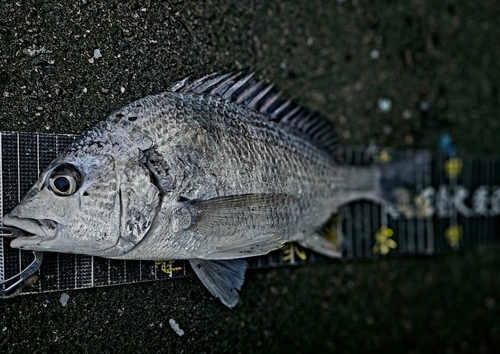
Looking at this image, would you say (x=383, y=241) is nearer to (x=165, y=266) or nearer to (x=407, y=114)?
(x=407, y=114)

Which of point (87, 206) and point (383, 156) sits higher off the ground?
point (383, 156)

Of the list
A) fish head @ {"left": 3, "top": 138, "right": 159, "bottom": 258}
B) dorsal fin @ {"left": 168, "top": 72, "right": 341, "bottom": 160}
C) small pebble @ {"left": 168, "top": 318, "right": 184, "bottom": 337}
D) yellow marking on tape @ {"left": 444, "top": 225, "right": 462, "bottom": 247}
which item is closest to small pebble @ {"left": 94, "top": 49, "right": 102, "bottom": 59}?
dorsal fin @ {"left": 168, "top": 72, "right": 341, "bottom": 160}

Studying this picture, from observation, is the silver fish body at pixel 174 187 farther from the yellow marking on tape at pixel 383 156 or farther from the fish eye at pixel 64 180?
the yellow marking on tape at pixel 383 156

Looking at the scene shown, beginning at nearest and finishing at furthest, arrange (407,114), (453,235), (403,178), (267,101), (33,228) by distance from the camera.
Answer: (33,228)
(267,101)
(403,178)
(407,114)
(453,235)

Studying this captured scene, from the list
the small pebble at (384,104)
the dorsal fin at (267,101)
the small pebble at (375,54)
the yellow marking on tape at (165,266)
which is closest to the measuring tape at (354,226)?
the yellow marking on tape at (165,266)

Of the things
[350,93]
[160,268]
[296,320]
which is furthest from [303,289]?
[350,93]

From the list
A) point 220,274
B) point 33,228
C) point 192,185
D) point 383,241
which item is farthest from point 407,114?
point 33,228
